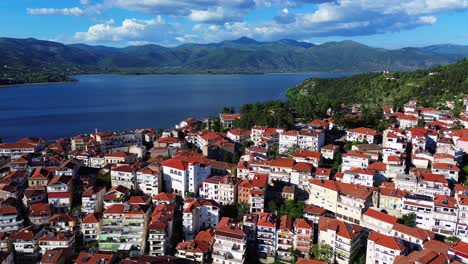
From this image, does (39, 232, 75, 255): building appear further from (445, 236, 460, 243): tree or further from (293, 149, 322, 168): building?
(445, 236, 460, 243): tree

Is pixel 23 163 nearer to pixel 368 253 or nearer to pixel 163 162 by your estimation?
pixel 163 162

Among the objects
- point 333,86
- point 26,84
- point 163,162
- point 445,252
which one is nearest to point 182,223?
point 163,162

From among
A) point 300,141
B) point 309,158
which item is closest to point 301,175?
point 309,158

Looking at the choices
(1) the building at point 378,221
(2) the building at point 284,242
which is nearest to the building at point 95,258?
(2) the building at point 284,242

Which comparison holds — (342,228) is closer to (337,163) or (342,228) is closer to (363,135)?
(337,163)

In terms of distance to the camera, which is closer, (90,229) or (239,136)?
(90,229)

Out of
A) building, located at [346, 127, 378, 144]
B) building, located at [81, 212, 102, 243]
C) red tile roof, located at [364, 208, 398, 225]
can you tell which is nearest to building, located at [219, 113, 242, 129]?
building, located at [346, 127, 378, 144]
